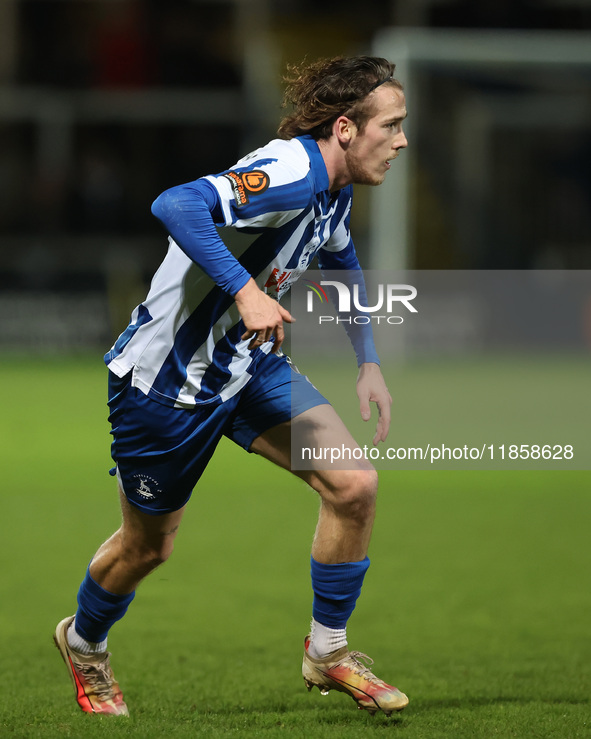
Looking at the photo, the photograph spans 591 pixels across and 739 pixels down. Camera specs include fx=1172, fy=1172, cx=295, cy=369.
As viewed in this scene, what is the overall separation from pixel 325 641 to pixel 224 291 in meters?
1.13

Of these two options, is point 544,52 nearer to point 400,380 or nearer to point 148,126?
point 148,126

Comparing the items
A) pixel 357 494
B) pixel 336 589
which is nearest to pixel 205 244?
pixel 357 494

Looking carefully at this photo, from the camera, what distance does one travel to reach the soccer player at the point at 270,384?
342cm

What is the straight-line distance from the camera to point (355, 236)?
58.0 ft

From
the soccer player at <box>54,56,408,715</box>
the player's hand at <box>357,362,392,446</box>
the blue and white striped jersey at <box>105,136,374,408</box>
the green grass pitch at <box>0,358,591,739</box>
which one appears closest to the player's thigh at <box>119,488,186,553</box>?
the soccer player at <box>54,56,408,715</box>

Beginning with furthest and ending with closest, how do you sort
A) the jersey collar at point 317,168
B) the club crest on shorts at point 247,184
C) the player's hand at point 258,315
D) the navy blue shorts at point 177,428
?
the navy blue shorts at point 177,428, the jersey collar at point 317,168, the club crest on shorts at point 247,184, the player's hand at point 258,315

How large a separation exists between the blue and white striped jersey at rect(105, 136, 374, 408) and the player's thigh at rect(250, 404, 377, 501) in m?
0.21

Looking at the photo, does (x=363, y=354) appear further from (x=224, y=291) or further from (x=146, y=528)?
(x=146, y=528)

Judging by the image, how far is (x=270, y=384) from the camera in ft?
11.7

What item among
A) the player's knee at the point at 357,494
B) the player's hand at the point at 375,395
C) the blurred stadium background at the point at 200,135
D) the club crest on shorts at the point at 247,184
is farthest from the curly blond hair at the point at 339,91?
the blurred stadium background at the point at 200,135

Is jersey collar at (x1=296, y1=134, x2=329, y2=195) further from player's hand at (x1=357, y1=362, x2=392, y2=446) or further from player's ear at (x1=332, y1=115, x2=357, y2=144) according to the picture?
player's hand at (x1=357, y1=362, x2=392, y2=446)

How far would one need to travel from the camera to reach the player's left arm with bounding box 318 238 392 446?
380 cm

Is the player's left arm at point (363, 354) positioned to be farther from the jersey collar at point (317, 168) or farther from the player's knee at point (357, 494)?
the jersey collar at point (317, 168)

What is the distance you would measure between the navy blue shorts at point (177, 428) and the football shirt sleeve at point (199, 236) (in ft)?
1.77
